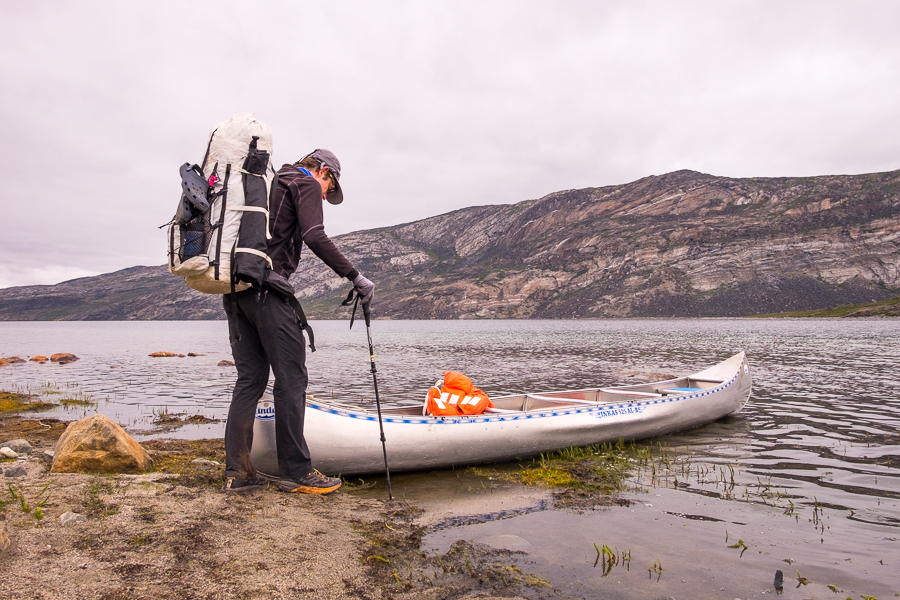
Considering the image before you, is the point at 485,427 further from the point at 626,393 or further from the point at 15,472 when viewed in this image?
the point at 15,472

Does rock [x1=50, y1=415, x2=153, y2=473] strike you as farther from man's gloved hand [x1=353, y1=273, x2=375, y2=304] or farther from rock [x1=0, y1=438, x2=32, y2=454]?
man's gloved hand [x1=353, y1=273, x2=375, y2=304]

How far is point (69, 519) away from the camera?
389cm

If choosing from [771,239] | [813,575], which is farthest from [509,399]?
[771,239]

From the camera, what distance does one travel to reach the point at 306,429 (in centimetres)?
639

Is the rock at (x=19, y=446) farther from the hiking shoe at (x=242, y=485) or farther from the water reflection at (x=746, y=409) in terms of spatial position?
the hiking shoe at (x=242, y=485)

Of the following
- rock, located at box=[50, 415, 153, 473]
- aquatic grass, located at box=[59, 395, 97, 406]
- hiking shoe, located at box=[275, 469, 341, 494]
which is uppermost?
rock, located at box=[50, 415, 153, 473]

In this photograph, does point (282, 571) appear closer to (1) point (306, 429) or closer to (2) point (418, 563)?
(2) point (418, 563)

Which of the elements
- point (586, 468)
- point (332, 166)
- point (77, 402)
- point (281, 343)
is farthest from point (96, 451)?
point (77, 402)

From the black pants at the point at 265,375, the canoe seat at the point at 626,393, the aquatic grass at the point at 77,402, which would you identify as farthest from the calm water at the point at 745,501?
the black pants at the point at 265,375

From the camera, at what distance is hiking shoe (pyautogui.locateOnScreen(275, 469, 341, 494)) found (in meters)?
5.64

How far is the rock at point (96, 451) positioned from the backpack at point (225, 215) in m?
2.74

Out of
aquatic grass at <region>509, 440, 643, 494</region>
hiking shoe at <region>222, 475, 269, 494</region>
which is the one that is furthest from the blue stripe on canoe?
hiking shoe at <region>222, 475, 269, 494</region>

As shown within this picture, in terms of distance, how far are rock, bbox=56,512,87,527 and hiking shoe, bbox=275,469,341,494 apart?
2.02 m

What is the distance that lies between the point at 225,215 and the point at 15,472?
3649mm
